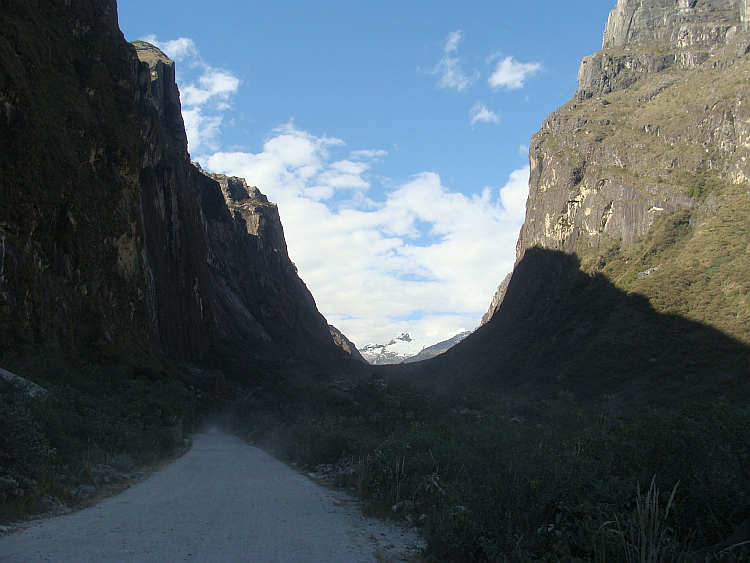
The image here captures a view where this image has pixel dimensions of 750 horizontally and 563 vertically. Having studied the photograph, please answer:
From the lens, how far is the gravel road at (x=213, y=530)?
5.76 m

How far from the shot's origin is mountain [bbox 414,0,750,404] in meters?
58.3

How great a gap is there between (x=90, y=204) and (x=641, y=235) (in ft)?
269

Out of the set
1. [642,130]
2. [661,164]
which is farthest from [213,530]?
[642,130]

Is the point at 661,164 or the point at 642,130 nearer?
the point at 661,164

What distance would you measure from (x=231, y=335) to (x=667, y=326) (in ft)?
198

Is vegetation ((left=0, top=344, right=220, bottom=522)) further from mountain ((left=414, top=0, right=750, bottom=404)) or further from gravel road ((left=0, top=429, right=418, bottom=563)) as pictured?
mountain ((left=414, top=0, right=750, bottom=404))

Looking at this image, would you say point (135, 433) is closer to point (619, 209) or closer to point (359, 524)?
point (359, 524)

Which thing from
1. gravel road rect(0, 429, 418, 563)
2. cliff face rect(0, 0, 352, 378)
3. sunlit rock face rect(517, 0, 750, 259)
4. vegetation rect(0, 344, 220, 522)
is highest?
sunlit rock face rect(517, 0, 750, 259)

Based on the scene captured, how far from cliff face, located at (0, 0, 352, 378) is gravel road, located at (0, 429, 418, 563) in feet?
47.3

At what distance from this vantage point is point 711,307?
5881 centimetres

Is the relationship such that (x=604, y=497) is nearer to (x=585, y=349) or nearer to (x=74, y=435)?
(x=74, y=435)

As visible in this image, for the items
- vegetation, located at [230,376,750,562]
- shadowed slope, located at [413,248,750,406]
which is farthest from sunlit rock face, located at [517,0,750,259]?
vegetation, located at [230,376,750,562]

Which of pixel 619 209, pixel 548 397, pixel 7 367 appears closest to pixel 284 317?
pixel 548 397

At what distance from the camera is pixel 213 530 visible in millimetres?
6969
